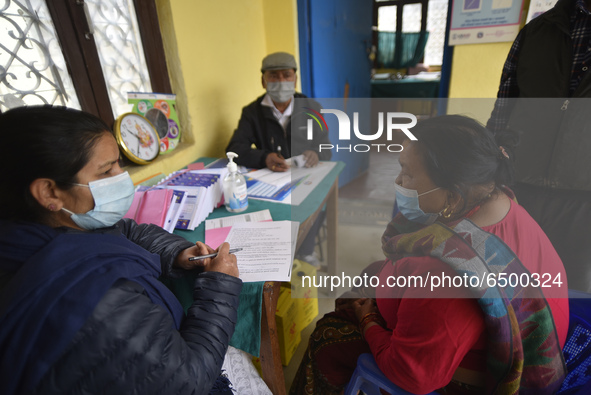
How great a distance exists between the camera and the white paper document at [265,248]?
0.87 metres

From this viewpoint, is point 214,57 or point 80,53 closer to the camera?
point 80,53

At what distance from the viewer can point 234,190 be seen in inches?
47.3

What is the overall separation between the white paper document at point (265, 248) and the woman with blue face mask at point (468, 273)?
336 mm

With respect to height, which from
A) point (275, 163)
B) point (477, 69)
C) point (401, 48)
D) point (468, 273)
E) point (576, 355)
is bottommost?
point (576, 355)

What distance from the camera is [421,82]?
473 cm

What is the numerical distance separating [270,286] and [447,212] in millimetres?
496

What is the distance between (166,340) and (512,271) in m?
0.67

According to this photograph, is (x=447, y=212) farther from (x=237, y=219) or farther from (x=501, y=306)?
(x=237, y=219)

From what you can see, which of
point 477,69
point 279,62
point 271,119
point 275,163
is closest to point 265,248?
point 275,163

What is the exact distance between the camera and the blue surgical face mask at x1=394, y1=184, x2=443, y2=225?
1.91 feet

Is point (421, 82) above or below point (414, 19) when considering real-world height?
below

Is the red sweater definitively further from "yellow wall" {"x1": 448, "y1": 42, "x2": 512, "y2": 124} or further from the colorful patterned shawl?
"yellow wall" {"x1": 448, "y1": 42, "x2": 512, "y2": 124}

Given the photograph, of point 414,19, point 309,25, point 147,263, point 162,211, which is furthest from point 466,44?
point 414,19

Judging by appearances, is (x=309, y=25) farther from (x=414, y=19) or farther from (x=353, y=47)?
(x=414, y=19)
